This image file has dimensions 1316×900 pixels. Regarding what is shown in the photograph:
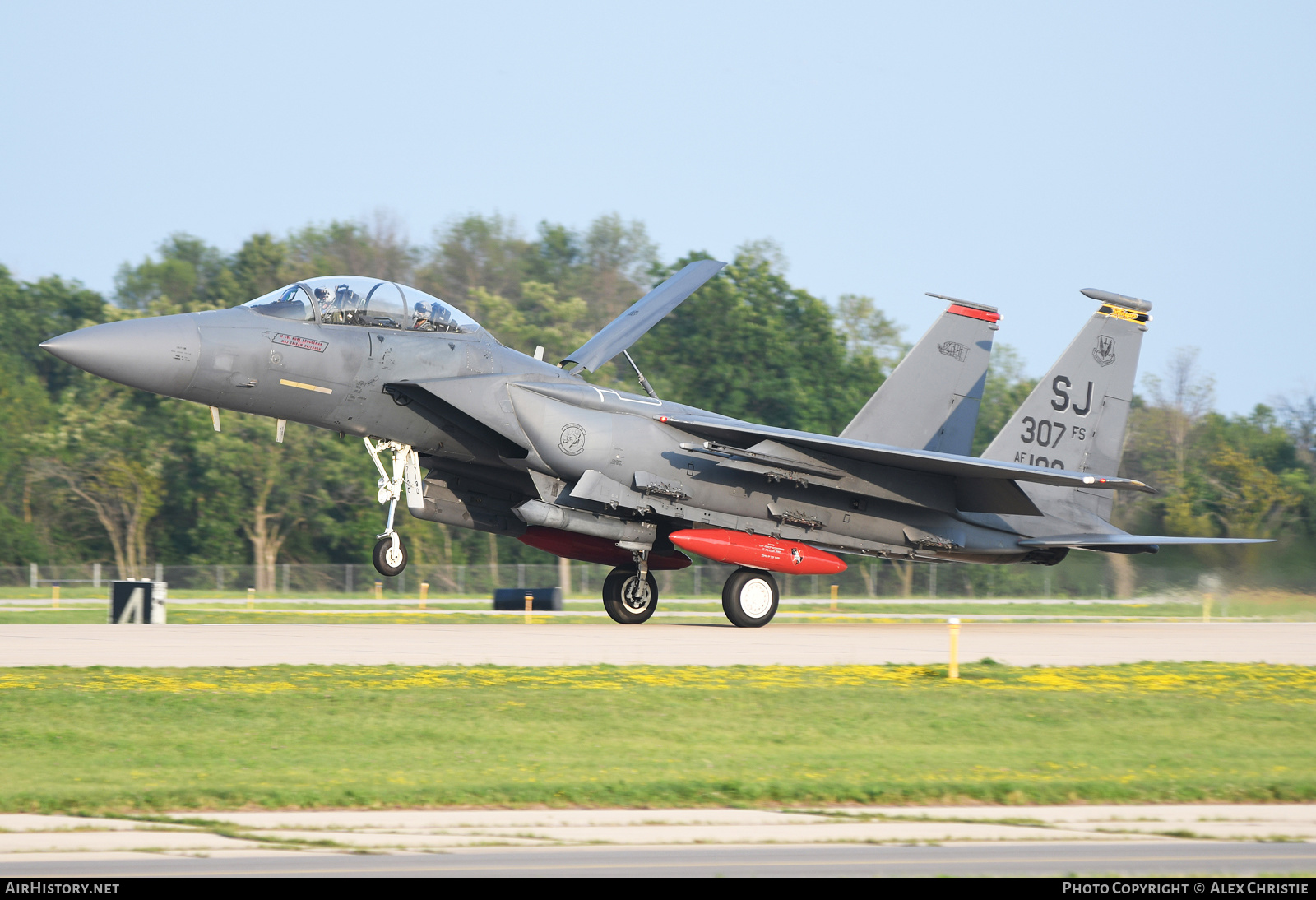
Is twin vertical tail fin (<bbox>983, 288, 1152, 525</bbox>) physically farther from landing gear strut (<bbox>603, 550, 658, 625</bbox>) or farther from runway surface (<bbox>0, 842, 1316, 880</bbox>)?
runway surface (<bbox>0, 842, 1316, 880</bbox>)

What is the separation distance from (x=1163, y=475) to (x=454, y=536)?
94.2ft

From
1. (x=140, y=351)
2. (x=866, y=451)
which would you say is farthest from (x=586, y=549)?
(x=140, y=351)

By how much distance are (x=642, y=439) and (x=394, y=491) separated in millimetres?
3479

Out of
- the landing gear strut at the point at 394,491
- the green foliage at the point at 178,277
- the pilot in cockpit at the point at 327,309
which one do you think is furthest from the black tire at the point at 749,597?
the green foliage at the point at 178,277

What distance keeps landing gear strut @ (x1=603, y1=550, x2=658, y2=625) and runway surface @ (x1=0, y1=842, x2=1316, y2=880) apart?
43.6 ft

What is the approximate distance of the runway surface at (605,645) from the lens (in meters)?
14.1

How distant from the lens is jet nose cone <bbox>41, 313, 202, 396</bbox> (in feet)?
49.4

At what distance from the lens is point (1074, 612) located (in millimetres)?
31188

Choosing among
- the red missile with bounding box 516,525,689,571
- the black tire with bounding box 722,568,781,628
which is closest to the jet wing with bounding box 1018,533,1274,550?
the black tire with bounding box 722,568,781,628

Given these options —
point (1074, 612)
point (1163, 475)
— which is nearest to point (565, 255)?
point (1163, 475)

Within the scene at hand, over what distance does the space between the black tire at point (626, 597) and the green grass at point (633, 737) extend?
6551 mm

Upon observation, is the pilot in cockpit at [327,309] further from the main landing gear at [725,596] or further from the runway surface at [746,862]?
the runway surface at [746,862]

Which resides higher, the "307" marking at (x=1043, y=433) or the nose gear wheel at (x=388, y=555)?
the "307" marking at (x=1043, y=433)

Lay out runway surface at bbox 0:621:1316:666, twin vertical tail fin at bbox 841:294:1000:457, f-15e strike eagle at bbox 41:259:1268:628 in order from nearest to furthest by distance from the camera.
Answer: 1. runway surface at bbox 0:621:1316:666
2. f-15e strike eagle at bbox 41:259:1268:628
3. twin vertical tail fin at bbox 841:294:1000:457
